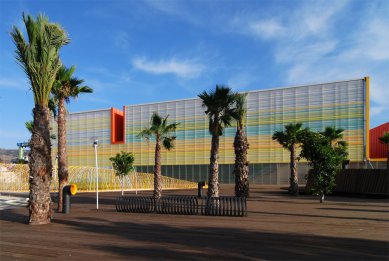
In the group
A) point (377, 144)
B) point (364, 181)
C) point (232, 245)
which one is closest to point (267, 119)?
point (377, 144)

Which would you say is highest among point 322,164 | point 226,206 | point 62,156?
point 62,156

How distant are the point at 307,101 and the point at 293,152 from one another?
25666 mm

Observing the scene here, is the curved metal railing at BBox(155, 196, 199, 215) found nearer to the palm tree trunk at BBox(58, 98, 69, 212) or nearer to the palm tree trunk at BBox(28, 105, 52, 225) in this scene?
the palm tree trunk at BBox(58, 98, 69, 212)

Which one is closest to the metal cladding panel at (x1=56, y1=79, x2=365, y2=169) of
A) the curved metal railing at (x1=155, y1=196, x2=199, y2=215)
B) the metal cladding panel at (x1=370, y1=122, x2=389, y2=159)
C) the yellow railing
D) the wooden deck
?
the metal cladding panel at (x1=370, y1=122, x2=389, y2=159)

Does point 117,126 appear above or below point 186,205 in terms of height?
above

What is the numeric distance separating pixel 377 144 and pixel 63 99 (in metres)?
58.1

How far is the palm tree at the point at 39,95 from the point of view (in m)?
14.7

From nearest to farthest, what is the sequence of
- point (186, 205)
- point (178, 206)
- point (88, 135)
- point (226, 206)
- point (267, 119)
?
point (226, 206), point (186, 205), point (178, 206), point (267, 119), point (88, 135)

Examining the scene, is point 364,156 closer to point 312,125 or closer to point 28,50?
point 312,125

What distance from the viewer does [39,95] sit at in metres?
15.0

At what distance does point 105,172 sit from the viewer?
4984 cm

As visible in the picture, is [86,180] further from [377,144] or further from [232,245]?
[377,144]

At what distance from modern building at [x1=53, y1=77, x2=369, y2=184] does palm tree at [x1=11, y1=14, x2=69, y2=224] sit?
47.6 m

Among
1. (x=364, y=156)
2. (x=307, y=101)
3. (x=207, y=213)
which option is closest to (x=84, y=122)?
(x=307, y=101)
